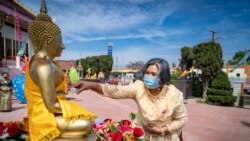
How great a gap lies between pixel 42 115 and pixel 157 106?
1.30 metres

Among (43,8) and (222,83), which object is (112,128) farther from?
(222,83)

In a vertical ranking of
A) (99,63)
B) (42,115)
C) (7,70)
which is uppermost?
(99,63)

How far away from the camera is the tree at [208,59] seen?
65.8ft

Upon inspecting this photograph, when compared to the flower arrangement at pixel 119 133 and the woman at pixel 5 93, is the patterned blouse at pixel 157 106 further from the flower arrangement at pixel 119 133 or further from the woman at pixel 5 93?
the woman at pixel 5 93

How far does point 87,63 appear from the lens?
5956 centimetres

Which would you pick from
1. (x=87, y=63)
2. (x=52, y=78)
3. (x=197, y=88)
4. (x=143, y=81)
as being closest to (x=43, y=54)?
(x=52, y=78)

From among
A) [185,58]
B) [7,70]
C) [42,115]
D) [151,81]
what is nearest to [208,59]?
[185,58]

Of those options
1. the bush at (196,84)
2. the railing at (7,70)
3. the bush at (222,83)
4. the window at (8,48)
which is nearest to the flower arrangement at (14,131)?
the railing at (7,70)

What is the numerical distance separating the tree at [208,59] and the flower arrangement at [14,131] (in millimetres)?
18775

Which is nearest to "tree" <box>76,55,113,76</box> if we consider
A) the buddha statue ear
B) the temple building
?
the temple building

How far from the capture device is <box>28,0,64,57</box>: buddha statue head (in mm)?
2082

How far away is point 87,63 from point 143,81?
5753 cm

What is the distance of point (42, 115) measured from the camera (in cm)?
199

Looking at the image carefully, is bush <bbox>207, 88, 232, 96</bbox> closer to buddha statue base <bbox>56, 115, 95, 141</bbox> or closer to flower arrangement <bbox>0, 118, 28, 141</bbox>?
flower arrangement <bbox>0, 118, 28, 141</bbox>
